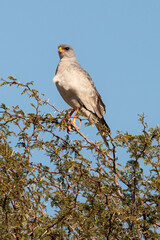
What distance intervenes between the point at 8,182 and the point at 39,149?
0.56m

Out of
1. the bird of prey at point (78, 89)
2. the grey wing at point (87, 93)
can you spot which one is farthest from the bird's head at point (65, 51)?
the grey wing at point (87, 93)

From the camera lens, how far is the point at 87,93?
6.39 m

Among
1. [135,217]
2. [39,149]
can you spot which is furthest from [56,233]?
[39,149]

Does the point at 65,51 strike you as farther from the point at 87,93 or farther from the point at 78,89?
the point at 78,89

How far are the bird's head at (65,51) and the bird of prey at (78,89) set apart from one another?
98 millimetres

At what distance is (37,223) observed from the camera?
3.41 meters

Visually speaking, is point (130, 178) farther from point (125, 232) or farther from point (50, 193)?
point (50, 193)

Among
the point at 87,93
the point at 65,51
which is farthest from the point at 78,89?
the point at 65,51

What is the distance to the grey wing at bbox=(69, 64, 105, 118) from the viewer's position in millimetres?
6246

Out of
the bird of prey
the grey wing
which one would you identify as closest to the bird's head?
the bird of prey

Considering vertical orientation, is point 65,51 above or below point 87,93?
above

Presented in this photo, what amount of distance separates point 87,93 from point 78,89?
0.29 metres

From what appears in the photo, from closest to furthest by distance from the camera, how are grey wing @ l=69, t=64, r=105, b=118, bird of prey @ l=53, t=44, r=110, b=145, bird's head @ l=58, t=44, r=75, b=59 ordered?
bird of prey @ l=53, t=44, r=110, b=145
grey wing @ l=69, t=64, r=105, b=118
bird's head @ l=58, t=44, r=75, b=59

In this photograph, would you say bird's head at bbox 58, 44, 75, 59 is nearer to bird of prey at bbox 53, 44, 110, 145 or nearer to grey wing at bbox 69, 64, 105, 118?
bird of prey at bbox 53, 44, 110, 145
